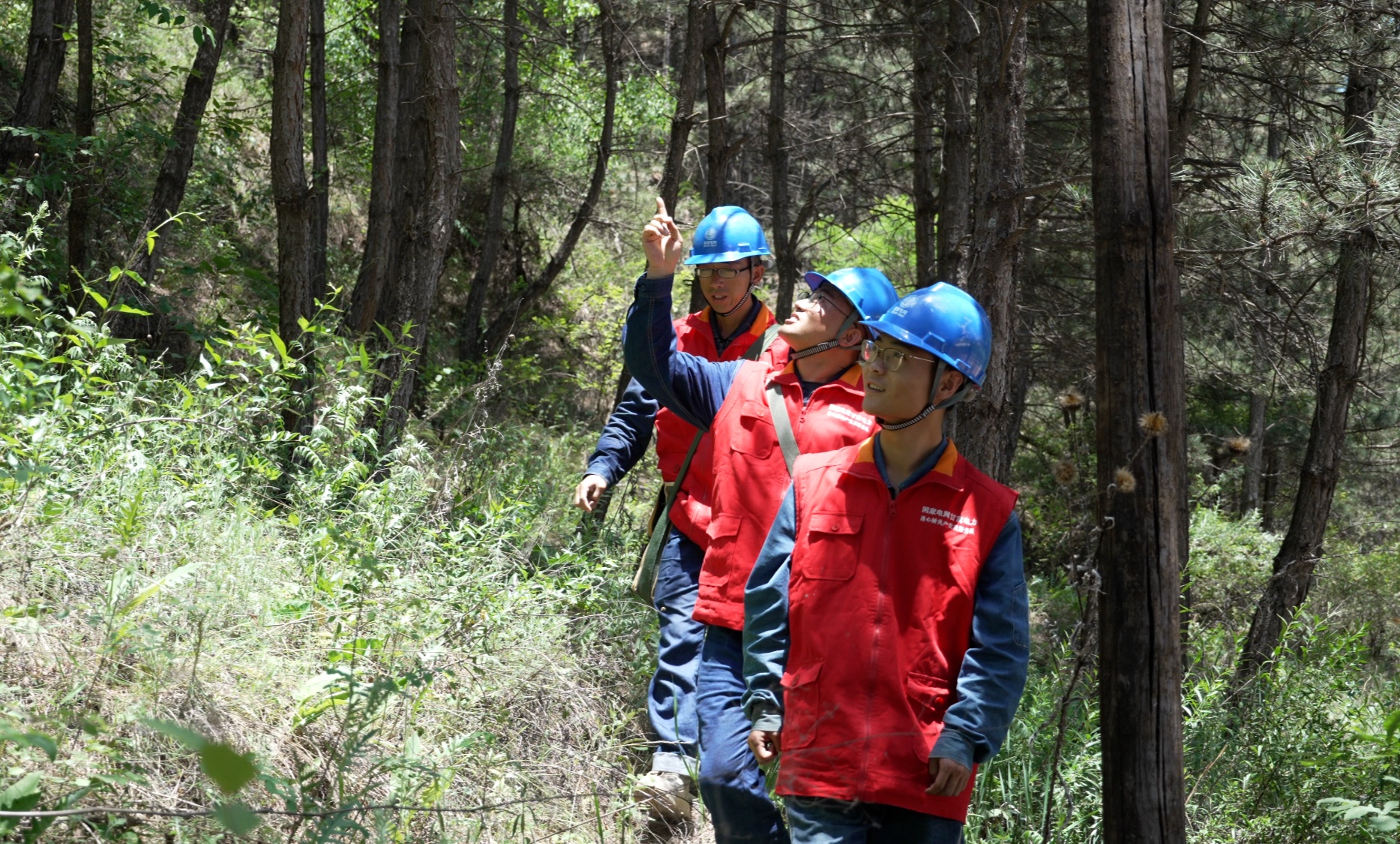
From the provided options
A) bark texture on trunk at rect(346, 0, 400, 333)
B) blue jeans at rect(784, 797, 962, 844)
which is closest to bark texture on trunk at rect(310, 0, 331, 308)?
bark texture on trunk at rect(346, 0, 400, 333)

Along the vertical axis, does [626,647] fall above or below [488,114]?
below

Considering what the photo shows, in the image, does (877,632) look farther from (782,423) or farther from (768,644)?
(782,423)

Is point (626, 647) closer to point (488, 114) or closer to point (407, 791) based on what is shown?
point (407, 791)

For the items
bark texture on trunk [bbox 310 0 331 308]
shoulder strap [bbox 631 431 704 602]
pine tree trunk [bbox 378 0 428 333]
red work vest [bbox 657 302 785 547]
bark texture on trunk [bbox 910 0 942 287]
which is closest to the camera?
red work vest [bbox 657 302 785 547]

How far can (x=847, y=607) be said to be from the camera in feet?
9.60

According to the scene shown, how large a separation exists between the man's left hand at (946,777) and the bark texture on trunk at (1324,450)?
5.74m

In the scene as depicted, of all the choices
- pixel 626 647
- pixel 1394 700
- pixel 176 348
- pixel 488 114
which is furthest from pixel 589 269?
pixel 1394 700

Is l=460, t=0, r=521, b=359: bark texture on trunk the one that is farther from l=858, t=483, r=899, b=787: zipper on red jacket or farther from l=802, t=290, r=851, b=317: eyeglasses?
l=858, t=483, r=899, b=787: zipper on red jacket

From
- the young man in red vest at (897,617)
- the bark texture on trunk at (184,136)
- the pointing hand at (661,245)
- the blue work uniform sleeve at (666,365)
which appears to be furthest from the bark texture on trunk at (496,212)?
the young man in red vest at (897,617)

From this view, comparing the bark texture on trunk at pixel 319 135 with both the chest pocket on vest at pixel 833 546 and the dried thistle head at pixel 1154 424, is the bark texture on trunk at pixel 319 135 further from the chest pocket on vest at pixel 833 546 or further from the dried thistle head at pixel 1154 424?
the dried thistle head at pixel 1154 424

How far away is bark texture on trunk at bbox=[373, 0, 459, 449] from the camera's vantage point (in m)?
6.95

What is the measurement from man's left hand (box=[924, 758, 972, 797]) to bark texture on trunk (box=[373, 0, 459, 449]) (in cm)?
465

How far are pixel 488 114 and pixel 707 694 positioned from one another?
1376 centimetres

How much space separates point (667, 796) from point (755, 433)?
1441mm
